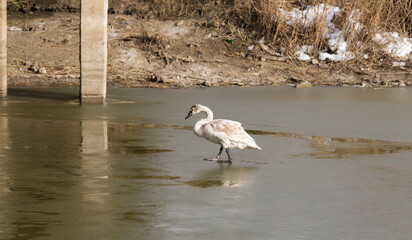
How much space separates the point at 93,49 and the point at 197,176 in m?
7.71

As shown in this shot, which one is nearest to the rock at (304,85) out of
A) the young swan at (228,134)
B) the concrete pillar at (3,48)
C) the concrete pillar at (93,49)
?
the concrete pillar at (93,49)

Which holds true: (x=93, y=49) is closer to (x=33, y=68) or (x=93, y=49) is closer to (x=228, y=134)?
(x=33, y=68)

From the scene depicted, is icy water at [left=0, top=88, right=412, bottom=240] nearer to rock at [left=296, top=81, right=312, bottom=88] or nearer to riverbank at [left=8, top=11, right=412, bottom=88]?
rock at [left=296, top=81, right=312, bottom=88]

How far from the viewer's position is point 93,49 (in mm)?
15234

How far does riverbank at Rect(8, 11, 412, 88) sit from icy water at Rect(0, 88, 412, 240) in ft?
16.7

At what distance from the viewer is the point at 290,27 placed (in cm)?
2239

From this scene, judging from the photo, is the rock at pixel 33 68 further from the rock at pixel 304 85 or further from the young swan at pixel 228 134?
the young swan at pixel 228 134

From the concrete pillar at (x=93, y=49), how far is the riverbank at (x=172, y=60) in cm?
376

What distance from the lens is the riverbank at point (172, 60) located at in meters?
Result: 19.8

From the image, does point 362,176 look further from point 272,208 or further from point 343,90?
point 343,90

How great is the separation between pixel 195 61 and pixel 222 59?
2.89 feet

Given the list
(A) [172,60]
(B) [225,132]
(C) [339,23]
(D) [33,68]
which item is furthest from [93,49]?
(C) [339,23]

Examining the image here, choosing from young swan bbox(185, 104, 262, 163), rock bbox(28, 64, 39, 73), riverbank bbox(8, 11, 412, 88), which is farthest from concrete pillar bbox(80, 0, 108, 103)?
young swan bbox(185, 104, 262, 163)

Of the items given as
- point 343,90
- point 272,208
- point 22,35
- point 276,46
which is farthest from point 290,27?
point 272,208
